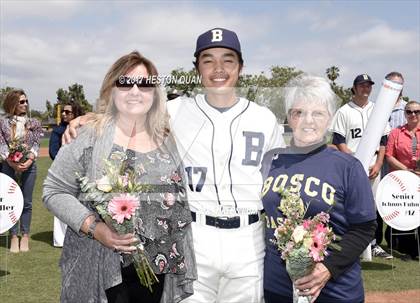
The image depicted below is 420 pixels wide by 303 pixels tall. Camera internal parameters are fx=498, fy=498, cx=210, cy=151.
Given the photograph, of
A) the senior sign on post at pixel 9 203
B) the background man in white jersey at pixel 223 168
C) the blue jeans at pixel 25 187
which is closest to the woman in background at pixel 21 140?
the blue jeans at pixel 25 187

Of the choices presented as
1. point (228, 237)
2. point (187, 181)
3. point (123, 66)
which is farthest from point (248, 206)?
point (123, 66)

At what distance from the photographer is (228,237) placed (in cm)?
282

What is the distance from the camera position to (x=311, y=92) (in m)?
2.67

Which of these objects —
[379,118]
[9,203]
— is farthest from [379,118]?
[9,203]

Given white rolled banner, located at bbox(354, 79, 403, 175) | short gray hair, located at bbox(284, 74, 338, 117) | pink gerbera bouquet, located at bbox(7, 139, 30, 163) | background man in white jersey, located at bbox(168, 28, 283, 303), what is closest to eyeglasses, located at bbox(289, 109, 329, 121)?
short gray hair, located at bbox(284, 74, 338, 117)

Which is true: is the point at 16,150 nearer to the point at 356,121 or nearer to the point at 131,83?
the point at 356,121

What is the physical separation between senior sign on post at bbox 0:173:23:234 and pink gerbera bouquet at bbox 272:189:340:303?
5150mm

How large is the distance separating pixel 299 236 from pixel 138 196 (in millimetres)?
832

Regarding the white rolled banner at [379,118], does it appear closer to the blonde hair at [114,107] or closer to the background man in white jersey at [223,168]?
the background man in white jersey at [223,168]

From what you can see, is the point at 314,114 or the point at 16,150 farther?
the point at 16,150

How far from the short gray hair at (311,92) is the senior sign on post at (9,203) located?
5.14 meters

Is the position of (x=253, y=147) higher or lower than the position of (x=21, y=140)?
higher

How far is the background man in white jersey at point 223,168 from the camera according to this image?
108 inches

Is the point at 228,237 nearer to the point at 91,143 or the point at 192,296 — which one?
the point at 192,296
